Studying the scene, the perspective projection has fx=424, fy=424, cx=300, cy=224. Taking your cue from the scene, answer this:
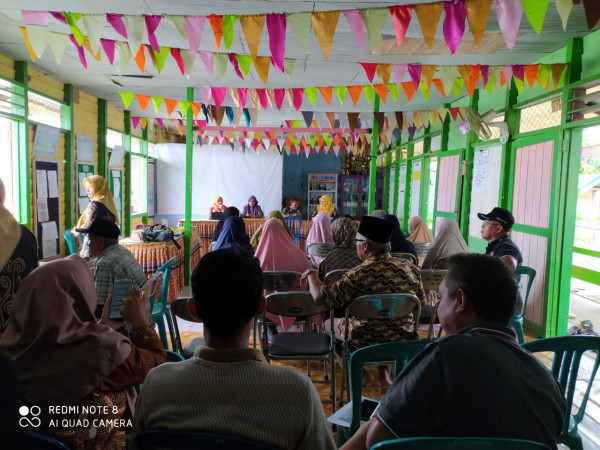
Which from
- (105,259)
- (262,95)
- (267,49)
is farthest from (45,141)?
(105,259)

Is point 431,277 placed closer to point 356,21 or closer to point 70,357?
point 356,21

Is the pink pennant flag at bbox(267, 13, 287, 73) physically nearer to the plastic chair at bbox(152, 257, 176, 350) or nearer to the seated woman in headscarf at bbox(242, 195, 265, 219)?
the plastic chair at bbox(152, 257, 176, 350)

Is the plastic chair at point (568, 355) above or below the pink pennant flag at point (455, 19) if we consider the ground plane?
below

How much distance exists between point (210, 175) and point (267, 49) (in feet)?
21.8

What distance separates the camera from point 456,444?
0.91 m

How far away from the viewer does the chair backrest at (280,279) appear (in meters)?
3.07

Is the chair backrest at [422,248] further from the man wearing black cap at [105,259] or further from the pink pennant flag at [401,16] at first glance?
the man wearing black cap at [105,259]

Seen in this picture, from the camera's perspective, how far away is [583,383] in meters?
3.13

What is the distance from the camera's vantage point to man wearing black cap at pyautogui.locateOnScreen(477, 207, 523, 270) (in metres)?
3.32

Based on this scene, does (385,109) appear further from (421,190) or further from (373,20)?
(373,20)

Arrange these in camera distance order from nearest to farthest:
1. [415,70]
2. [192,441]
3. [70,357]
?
[192,441]
[70,357]
[415,70]

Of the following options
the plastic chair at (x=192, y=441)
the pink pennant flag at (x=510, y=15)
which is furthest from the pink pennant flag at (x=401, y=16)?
the plastic chair at (x=192, y=441)

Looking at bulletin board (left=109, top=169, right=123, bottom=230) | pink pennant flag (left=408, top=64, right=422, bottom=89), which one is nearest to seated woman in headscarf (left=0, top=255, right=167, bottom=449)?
pink pennant flag (left=408, top=64, right=422, bottom=89)

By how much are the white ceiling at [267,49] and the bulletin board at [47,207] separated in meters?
1.32
